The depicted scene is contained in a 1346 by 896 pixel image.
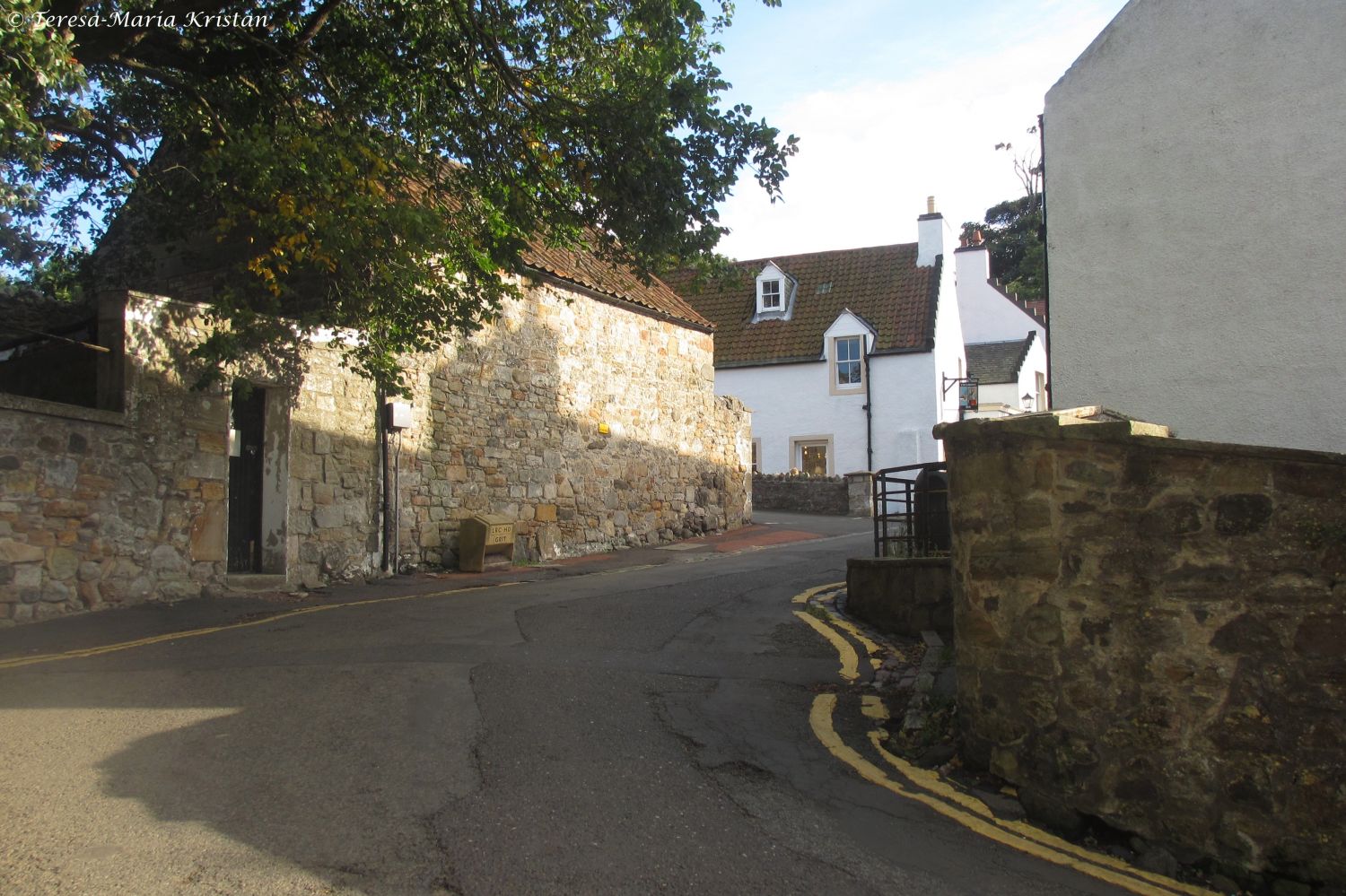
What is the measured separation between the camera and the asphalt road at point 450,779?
13.7 feet

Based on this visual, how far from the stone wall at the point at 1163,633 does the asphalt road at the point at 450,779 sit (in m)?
0.84

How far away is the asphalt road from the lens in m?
4.19

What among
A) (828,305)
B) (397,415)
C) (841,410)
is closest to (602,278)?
(397,415)

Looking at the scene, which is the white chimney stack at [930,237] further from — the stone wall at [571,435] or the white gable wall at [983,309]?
the stone wall at [571,435]

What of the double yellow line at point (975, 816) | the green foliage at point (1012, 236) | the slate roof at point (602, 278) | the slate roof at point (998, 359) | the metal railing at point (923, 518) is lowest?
the double yellow line at point (975, 816)

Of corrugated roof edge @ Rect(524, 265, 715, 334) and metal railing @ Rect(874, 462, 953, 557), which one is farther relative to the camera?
corrugated roof edge @ Rect(524, 265, 715, 334)

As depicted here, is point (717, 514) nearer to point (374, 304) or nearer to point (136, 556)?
point (374, 304)

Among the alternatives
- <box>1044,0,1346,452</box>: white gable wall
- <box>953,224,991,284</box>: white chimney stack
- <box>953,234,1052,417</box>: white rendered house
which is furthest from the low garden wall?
<box>953,224,991,284</box>: white chimney stack

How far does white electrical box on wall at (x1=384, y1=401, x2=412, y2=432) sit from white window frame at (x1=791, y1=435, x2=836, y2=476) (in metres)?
18.1

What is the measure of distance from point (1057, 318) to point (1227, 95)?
2.48 meters

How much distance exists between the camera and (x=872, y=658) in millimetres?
9109

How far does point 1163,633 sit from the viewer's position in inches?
207

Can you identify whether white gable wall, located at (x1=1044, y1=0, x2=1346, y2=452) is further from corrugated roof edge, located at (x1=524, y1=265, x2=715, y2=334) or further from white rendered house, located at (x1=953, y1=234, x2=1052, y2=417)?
white rendered house, located at (x1=953, y1=234, x2=1052, y2=417)

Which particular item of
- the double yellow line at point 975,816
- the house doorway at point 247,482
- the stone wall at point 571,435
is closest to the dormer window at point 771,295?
the stone wall at point 571,435
